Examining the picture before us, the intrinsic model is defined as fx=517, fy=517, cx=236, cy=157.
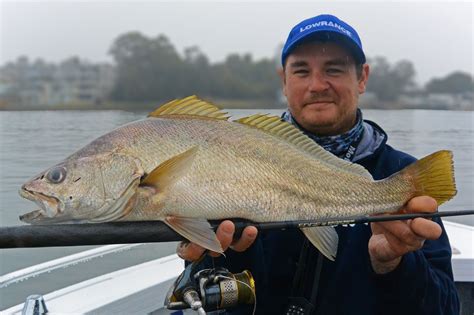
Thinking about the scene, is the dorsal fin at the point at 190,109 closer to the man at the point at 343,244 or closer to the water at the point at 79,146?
the man at the point at 343,244

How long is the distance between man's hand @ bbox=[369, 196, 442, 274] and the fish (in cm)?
5

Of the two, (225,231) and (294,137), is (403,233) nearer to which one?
(294,137)

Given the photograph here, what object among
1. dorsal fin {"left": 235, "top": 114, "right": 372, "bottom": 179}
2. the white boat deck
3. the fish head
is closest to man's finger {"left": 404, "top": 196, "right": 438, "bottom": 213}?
dorsal fin {"left": 235, "top": 114, "right": 372, "bottom": 179}

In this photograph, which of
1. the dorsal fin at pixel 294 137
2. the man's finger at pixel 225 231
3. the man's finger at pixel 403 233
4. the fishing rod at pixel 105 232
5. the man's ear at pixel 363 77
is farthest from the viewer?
the man's ear at pixel 363 77

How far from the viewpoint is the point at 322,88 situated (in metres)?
2.67

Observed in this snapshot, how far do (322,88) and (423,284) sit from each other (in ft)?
3.50

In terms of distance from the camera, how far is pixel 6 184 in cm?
447

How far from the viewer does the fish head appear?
5.76 feet

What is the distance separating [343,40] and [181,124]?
1183 millimetres

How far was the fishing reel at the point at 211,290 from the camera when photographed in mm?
2146

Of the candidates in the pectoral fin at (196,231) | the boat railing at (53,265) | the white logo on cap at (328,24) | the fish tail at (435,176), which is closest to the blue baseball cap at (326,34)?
the white logo on cap at (328,24)

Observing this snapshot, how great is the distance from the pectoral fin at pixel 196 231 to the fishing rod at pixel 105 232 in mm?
27

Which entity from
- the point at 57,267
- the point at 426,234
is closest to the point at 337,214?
the point at 426,234

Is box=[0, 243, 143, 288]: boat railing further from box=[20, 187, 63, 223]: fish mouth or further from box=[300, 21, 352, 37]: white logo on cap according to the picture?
box=[300, 21, 352, 37]: white logo on cap
